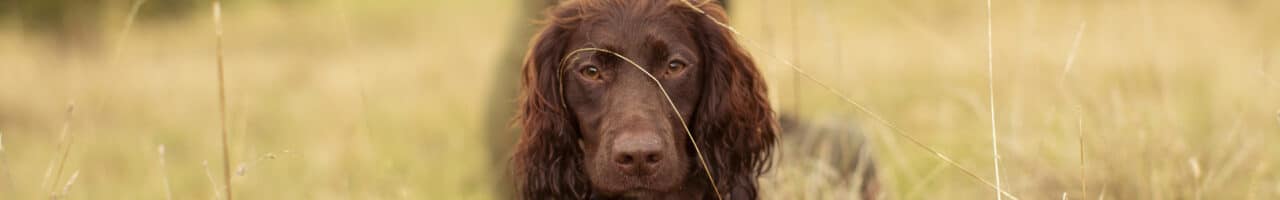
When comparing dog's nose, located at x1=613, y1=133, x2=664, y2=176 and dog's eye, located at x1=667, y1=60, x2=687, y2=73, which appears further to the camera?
dog's eye, located at x1=667, y1=60, x2=687, y2=73

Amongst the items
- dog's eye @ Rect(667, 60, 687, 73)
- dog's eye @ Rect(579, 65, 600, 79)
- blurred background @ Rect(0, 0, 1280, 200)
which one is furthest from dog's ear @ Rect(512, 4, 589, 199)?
blurred background @ Rect(0, 0, 1280, 200)

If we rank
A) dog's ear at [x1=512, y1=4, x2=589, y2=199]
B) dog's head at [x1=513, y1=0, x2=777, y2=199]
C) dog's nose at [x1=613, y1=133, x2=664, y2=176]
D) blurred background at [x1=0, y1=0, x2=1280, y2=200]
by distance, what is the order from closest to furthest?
1. dog's nose at [x1=613, y1=133, x2=664, y2=176]
2. dog's head at [x1=513, y1=0, x2=777, y2=199]
3. dog's ear at [x1=512, y1=4, x2=589, y2=199]
4. blurred background at [x1=0, y1=0, x2=1280, y2=200]

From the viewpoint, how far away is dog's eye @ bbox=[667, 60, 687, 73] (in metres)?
2.90

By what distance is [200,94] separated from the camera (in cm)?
1080

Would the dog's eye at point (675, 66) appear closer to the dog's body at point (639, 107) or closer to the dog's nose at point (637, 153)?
the dog's body at point (639, 107)

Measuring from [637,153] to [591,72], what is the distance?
32cm

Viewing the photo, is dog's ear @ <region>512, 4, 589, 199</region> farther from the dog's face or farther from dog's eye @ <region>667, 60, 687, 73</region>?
dog's eye @ <region>667, 60, 687, 73</region>

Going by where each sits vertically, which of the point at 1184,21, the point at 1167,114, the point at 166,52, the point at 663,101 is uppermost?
the point at 663,101

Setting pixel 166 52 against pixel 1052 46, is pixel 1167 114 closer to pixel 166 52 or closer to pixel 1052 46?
pixel 1052 46

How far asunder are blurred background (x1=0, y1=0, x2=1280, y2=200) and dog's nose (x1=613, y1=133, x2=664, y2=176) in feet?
2.70

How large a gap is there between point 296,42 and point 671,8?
11.5m

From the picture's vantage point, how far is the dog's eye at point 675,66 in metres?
2.90

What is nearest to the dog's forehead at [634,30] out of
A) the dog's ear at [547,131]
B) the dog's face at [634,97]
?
the dog's face at [634,97]

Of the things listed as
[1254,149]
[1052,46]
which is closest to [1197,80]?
[1052,46]
